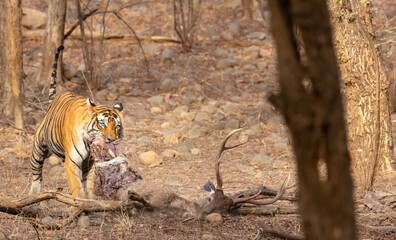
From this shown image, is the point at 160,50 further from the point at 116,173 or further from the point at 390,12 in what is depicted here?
the point at 116,173

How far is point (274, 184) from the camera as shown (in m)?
6.31

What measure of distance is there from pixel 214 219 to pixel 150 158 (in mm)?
3024

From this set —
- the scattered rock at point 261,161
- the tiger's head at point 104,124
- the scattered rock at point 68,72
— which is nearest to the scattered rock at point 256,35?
the scattered rock at point 68,72

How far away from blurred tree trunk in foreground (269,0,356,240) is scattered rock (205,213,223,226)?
7.80ft

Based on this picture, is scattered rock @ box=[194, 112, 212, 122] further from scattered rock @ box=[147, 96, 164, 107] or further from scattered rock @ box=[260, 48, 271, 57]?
scattered rock @ box=[260, 48, 271, 57]

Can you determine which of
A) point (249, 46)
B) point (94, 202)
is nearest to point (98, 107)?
point (94, 202)

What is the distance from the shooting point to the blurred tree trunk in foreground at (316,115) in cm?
192

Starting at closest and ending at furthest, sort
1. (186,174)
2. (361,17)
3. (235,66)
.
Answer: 1. (361,17)
2. (186,174)
3. (235,66)

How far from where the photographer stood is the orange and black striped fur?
498 cm

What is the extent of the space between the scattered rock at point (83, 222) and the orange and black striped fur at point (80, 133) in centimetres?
71

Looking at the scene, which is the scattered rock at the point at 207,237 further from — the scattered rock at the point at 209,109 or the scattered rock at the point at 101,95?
the scattered rock at the point at 101,95

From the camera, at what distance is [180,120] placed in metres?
9.30

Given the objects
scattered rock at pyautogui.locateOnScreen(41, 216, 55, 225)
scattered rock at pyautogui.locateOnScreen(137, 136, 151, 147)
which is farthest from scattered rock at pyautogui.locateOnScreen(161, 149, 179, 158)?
scattered rock at pyautogui.locateOnScreen(41, 216, 55, 225)

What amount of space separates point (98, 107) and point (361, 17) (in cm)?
285
